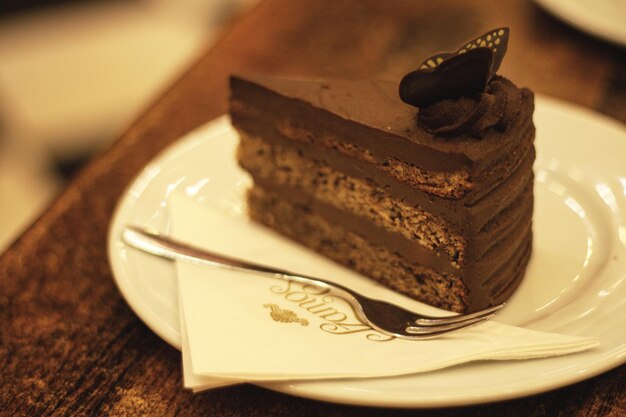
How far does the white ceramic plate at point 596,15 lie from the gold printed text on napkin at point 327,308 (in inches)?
53.5

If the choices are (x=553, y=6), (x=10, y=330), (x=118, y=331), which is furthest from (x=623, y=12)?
(x=10, y=330)

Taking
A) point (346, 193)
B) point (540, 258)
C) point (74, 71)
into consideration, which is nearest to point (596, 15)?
point (540, 258)

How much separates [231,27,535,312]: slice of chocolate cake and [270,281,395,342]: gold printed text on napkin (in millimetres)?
203

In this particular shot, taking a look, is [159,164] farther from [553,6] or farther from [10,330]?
[553,6]

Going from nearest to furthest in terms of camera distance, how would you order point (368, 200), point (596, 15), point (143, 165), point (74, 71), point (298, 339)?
point (298, 339) → point (368, 200) → point (143, 165) → point (596, 15) → point (74, 71)

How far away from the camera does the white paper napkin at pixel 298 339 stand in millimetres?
1168

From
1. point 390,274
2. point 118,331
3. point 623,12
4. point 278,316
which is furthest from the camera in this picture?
point 623,12

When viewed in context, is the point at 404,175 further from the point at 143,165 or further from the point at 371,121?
the point at 143,165

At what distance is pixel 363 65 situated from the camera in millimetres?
2504

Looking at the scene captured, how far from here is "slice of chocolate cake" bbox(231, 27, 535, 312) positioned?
1328 mm

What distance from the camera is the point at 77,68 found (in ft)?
15.2

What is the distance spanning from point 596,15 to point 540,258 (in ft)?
3.69

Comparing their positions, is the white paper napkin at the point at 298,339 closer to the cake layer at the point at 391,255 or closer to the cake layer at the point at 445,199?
the cake layer at the point at 391,255

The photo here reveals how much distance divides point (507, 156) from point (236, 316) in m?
0.62
